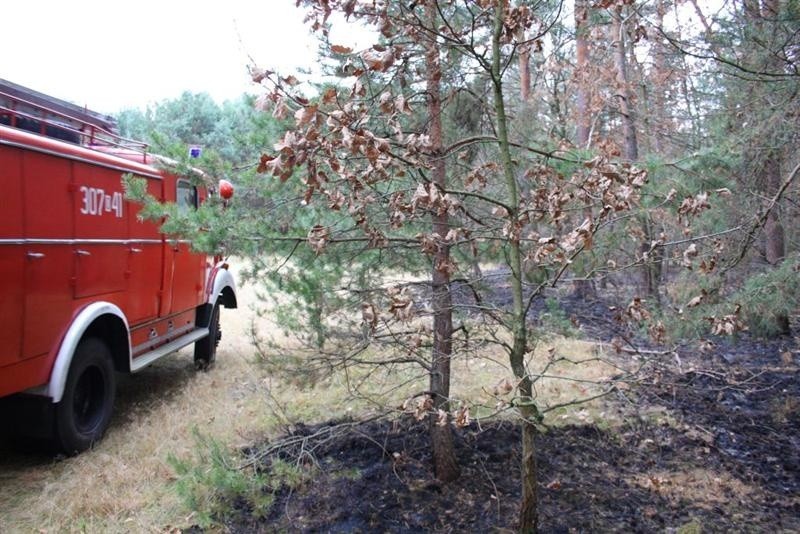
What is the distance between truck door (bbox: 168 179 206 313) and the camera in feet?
23.4

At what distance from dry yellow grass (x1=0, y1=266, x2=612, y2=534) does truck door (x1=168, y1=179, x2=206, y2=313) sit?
102 centimetres

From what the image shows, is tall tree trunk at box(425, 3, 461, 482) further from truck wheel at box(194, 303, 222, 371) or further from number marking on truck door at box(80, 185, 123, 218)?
truck wheel at box(194, 303, 222, 371)

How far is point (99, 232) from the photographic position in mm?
5383

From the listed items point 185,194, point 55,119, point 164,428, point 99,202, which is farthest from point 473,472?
point 185,194

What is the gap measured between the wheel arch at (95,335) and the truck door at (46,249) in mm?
107

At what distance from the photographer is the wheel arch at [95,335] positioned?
4.62 meters

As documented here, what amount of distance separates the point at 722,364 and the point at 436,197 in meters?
6.52

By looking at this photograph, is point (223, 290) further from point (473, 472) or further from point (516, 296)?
point (516, 296)

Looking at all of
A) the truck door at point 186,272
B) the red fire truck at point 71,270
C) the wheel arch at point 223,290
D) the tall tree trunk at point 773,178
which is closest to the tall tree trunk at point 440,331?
the red fire truck at point 71,270

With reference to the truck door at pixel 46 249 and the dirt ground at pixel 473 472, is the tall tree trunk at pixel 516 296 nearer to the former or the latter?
the dirt ground at pixel 473 472

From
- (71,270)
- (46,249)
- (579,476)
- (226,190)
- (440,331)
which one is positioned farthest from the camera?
(71,270)

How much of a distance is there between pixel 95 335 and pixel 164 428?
1085mm

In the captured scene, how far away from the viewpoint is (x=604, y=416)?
5645 mm

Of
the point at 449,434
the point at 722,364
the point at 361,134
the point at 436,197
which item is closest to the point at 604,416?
the point at 449,434
